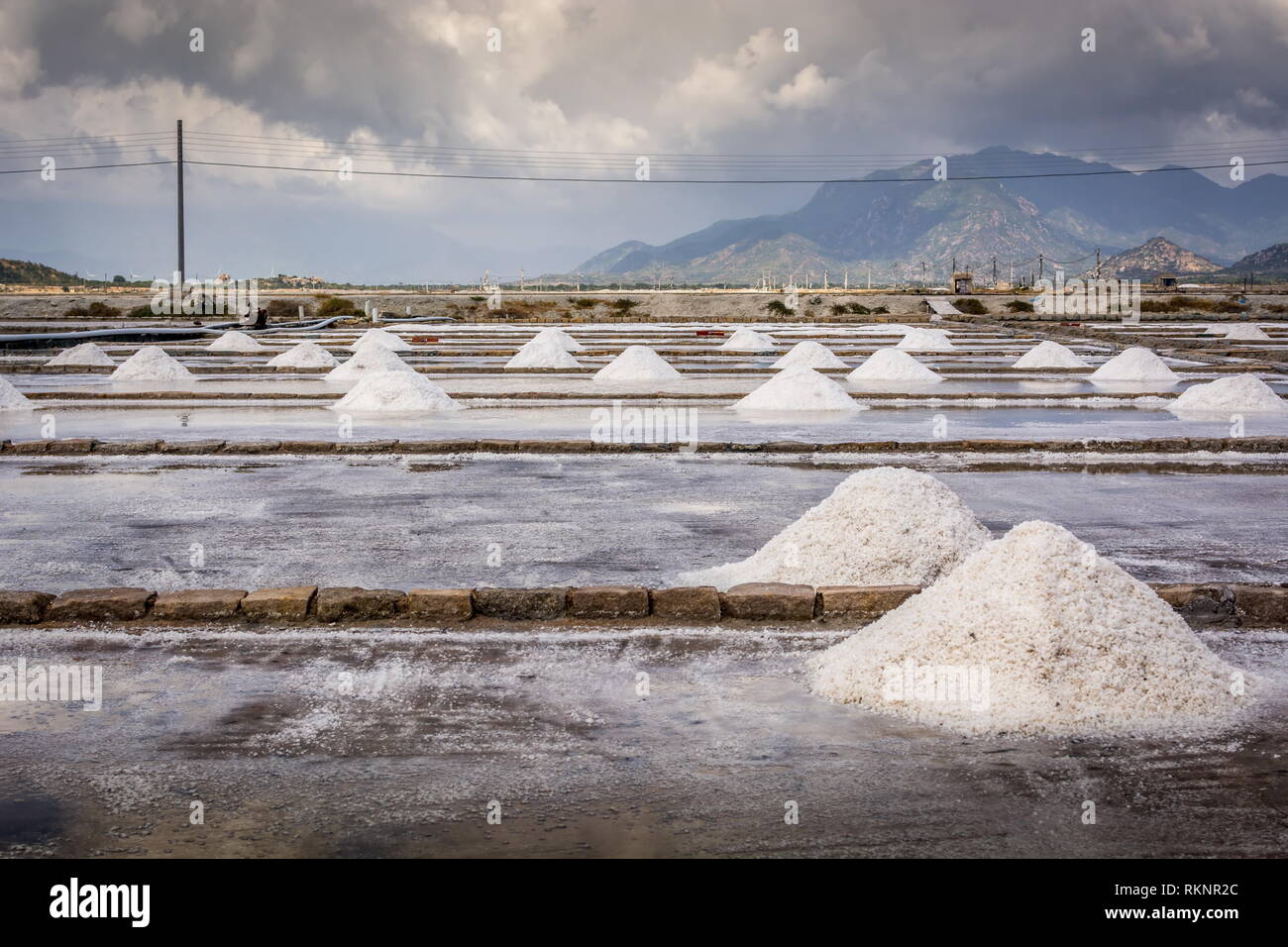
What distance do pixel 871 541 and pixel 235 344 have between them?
75.8 feet

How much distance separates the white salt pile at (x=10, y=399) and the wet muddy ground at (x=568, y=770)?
1077 cm

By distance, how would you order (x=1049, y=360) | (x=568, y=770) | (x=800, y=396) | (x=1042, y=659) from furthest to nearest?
(x=1049, y=360), (x=800, y=396), (x=1042, y=659), (x=568, y=770)

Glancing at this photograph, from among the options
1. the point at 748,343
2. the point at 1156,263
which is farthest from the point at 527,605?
the point at 1156,263

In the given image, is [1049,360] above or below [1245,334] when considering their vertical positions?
below

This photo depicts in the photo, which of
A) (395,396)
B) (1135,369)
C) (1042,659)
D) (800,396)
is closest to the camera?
(1042,659)

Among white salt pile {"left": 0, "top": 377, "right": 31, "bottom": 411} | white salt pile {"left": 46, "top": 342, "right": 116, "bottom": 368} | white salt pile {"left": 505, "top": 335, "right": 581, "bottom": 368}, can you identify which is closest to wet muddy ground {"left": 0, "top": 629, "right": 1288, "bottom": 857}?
white salt pile {"left": 0, "top": 377, "right": 31, "bottom": 411}

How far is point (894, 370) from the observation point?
17.9 meters

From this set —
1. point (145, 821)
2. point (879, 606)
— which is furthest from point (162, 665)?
point (879, 606)

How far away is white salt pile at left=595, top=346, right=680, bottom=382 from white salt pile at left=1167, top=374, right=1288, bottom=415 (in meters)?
7.11

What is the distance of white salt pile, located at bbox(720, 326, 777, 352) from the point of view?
24859 millimetres

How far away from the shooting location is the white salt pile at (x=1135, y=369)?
18.3 metres

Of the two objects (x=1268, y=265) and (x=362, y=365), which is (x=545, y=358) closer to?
(x=362, y=365)

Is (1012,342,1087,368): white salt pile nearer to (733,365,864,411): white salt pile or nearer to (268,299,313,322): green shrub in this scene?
(733,365,864,411): white salt pile

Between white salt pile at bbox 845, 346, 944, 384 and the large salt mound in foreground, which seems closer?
the large salt mound in foreground
